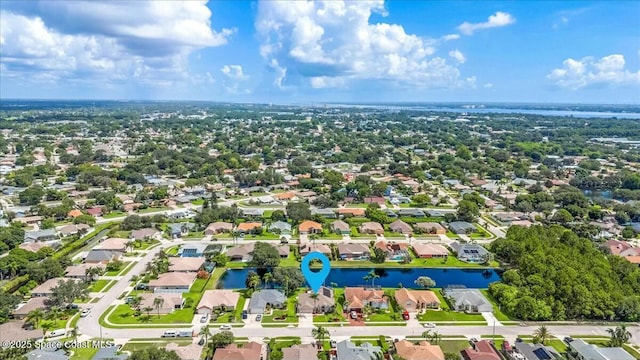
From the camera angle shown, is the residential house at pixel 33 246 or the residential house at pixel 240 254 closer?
the residential house at pixel 33 246

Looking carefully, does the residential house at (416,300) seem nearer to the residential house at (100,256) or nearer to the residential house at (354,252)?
the residential house at (354,252)

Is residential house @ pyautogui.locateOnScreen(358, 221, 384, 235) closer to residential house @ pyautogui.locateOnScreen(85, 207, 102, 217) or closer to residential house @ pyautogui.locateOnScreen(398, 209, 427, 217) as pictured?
residential house @ pyautogui.locateOnScreen(398, 209, 427, 217)

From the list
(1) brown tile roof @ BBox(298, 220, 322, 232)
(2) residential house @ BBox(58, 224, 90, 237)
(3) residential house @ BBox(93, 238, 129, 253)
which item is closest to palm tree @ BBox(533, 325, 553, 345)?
(1) brown tile roof @ BBox(298, 220, 322, 232)

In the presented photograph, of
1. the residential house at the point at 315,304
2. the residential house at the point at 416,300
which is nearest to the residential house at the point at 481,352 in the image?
the residential house at the point at 416,300

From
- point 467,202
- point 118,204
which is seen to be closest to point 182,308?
point 118,204

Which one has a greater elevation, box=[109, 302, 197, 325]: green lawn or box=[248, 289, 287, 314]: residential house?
box=[248, 289, 287, 314]: residential house

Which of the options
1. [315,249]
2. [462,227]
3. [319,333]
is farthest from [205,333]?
[462,227]
